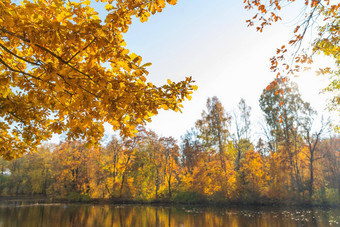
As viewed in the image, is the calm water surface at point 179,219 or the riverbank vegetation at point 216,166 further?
the riverbank vegetation at point 216,166

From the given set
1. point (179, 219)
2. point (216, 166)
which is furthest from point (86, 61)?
point (216, 166)

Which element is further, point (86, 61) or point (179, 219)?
point (179, 219)

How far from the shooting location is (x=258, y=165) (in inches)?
725

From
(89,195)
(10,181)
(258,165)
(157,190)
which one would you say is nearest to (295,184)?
(258,165)

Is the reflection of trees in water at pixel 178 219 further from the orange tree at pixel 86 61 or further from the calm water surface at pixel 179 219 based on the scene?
the orange tree at pixel 86 61

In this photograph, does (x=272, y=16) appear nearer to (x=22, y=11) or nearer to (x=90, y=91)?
(x=90, y=91)

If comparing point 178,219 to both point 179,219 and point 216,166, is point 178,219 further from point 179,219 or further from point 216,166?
point 216,166

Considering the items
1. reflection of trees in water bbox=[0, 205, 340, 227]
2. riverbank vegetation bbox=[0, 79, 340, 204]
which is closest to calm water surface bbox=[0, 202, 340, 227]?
reflection of trees in water bbox=[0, 205, 340, 227]

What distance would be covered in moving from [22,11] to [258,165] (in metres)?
20.1

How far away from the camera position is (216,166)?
1925cm

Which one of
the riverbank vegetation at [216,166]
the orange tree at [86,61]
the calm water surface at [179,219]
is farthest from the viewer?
the riverbank vegetation at [216,166]

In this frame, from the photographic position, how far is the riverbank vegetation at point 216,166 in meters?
17.9

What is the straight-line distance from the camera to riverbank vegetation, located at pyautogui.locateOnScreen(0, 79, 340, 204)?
17.9m

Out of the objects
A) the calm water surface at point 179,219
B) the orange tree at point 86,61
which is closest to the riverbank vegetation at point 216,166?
the calm water surface at point 179,219
